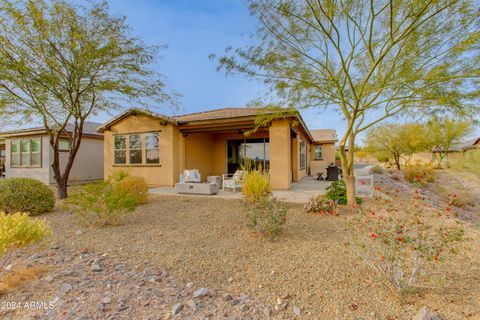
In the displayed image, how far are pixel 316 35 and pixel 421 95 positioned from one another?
277 centimetres

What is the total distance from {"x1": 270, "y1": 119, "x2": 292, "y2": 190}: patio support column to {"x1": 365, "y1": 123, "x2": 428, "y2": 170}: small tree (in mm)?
17101

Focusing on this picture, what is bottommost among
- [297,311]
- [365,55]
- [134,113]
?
[297,311]

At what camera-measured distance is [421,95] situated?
17.0 ft

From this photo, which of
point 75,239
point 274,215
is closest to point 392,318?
point 274,215

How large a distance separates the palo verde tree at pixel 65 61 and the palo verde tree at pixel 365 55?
166 inches

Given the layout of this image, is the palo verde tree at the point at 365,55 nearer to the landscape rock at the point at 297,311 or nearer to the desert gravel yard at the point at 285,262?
the desert gravel yard at the point at 285,262

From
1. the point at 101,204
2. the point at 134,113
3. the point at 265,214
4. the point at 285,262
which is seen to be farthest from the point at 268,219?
the point at 134,113

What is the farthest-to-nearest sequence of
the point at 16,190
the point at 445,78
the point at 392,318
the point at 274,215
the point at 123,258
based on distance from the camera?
the point at 16,190, the point at 445,78, the point at 274,215, the point at 123,258, the point at 392,318

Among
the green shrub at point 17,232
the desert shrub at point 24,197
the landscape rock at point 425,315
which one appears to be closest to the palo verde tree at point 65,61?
the desert shrub at point 24,197

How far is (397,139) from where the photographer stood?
22.8 m

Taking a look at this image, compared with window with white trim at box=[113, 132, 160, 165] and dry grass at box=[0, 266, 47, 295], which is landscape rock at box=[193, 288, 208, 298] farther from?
window with white trim at box=[113, 132, 160, 165]

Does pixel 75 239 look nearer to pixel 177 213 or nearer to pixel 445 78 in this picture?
pixel 177 213

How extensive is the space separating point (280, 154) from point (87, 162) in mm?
13407

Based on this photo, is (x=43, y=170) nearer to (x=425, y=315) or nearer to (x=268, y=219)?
(x=268, y=219)
